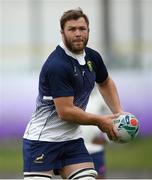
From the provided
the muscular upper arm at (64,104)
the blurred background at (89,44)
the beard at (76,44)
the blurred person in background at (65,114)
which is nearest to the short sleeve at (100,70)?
the blurred person in background at (65,114)

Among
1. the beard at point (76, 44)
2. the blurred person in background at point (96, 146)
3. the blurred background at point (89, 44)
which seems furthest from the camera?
A: the blurred background at point (89, 44)

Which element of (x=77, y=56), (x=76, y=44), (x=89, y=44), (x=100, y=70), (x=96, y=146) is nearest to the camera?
(x=76, y=44)

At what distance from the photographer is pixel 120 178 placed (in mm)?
14391

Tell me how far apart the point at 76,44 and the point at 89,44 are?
8.98 metres

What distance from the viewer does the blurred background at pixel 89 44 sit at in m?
17.7

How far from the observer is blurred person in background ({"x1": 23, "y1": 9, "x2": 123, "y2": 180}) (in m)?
8.55

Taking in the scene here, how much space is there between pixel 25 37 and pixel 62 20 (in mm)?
9313

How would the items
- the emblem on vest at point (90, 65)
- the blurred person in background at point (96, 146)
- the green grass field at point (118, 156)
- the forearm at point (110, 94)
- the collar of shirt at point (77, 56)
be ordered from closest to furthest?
the collar of shirt at point (77, 56)
the emblem on vest at point (90, 65)
the forearm at point (110, 94)
the blurred person in background at point (96, 146)
the green grass field at point (118, 156)

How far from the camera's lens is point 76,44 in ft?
28.2

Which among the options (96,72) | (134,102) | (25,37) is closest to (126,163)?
(134,102)

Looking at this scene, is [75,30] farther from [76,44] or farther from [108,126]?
[108,126]

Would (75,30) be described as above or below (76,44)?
above

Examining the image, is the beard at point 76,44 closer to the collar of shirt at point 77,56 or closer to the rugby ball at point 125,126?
the collar of shirt at point 77,56

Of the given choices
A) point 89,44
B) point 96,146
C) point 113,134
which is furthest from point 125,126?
point 89,44
